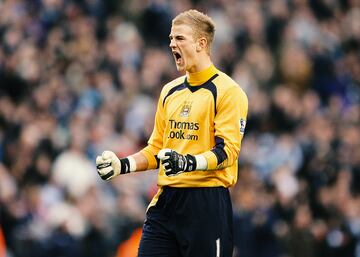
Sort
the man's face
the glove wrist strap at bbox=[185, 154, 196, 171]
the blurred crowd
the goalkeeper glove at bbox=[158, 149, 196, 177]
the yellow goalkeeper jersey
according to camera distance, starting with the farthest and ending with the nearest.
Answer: the blurred crowd, the man's face, the yellow goalkeeper jersey, the glove wrist strap at bbox=[185, 154, 196, 171], the goalkeeper glove at bbox=[158, 149, 196, 177]

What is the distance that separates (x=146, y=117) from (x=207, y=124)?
9045 mm

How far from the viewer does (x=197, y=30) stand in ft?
25.2

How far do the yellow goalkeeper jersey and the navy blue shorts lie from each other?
9 centimetres

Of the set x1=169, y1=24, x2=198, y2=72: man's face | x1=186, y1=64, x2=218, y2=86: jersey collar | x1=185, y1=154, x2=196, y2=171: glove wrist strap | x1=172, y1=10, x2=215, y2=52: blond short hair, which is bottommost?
x1=185, y1=154, x2=196, y2=171: glove wrist strap

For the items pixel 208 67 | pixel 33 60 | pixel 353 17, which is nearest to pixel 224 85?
pixel 208 67

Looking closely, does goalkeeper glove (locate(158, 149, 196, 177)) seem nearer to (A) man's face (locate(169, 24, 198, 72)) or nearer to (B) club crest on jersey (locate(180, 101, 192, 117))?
(B) club crest on jersey (locate(180, 101, 192, 117))

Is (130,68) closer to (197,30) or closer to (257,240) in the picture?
(257,240)

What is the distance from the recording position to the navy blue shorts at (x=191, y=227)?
7.58 m

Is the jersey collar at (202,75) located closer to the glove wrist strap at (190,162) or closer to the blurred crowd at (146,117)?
the glove wrist strap at (190,162)

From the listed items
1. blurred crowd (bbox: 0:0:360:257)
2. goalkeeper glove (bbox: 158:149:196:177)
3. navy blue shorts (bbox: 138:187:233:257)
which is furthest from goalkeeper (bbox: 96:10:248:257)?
blurred crowd (bbox: 0:0:360:257)

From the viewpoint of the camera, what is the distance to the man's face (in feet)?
25.1

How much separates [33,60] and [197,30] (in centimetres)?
1002

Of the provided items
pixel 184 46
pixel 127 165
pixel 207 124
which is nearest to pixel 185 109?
pixel 207 124

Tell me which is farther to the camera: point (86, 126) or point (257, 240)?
point (86, 126)
